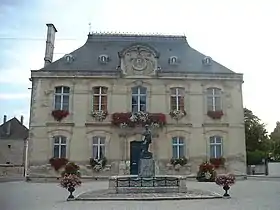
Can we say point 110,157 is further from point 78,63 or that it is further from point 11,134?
point 11,134

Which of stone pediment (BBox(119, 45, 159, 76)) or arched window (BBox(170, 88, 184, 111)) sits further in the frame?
stone pediment (BBox(119, 45, 159, 76))

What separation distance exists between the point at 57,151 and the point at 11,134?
14.7 m

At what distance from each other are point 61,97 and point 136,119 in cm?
463

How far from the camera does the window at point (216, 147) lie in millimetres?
21172

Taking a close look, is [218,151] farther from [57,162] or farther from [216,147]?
[57,162]

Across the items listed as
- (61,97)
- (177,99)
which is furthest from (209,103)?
(61,97)

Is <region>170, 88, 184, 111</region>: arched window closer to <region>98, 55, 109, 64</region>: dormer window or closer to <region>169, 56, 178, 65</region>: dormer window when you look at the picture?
<region>169, 56, 178, 65</region>: dormer window

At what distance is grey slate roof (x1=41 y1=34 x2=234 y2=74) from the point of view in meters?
22.0

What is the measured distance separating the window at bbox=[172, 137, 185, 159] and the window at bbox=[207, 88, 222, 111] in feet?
9.02

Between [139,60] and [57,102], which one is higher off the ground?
[139,60]

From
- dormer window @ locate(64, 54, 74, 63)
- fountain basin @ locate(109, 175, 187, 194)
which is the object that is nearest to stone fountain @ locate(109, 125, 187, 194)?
fountain basin @ locate(109, 175, 187, 194)

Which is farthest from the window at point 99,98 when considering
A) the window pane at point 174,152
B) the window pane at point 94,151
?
the window pane at point 174,152

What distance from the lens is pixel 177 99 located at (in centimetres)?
2162

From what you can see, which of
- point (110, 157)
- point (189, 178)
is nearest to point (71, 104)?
point (110, 157)
